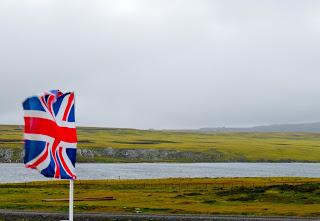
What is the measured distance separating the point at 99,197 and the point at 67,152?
6418cm

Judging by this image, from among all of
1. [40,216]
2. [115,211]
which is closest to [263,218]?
[115,211]

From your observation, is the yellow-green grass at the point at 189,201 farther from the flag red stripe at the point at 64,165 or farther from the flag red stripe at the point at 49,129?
the flag red stripe at the point at 49,129

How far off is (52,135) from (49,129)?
307 millimetres

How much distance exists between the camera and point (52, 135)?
25703 millimetres

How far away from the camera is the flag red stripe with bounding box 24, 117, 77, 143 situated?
2489 cm

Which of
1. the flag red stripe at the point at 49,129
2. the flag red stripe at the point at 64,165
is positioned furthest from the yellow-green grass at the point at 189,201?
the flag red stripe at the point at 49,129

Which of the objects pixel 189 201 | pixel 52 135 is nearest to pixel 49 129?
pixel 52 135

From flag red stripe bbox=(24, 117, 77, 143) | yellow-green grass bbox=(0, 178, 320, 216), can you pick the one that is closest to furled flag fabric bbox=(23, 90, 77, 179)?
flag red stripe bbox=(24, 117, 77, 143)

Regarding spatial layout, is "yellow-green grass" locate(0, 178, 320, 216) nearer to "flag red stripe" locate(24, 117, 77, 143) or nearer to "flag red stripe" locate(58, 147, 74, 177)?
"flag red stripe" locate(58, 147, 74, 177)

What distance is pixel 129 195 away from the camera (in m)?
95.2

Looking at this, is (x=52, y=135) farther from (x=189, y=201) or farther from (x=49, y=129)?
(x=189, y=201)

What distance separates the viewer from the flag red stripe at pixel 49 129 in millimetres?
24891

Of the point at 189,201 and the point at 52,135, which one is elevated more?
the point at 52,135

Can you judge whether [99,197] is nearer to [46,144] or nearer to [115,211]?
[115,211]
